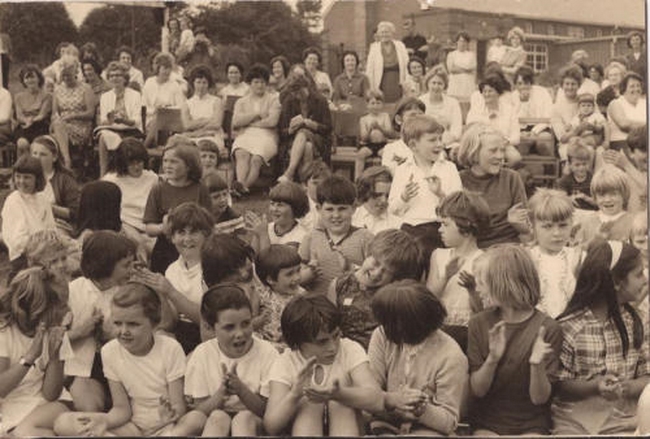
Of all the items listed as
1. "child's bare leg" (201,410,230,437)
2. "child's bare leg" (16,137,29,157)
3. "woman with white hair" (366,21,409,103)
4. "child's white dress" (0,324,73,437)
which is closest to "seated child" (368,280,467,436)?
"child's bare leg" (201,410,230,437)

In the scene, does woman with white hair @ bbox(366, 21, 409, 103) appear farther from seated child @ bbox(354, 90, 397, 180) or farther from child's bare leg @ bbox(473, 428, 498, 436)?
child's bare leg @ bbox(473, 428, 498, 436)

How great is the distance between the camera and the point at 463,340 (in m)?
3.66

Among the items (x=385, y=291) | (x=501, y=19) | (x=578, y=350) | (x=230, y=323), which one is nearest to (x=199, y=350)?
(x=230, y=323)

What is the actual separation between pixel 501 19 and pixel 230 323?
1.59 meters

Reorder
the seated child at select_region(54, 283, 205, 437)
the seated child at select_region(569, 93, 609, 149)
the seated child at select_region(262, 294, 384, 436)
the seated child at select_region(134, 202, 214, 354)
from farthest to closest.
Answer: the seated child at select_region(569, 93, 609, 149) < the seated child at select_region(134, 202, 214, 354) < the seated child at select_region(54, 283, 205, 437) < the seated child at select_region(262, 294, 384, 436)

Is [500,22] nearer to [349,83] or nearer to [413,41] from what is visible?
[413,41]

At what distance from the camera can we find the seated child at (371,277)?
3.68m

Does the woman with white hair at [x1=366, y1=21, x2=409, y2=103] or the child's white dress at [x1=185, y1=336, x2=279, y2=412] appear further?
the woman with white hair at [x1=366, y1=21, x2=409, y2=103]

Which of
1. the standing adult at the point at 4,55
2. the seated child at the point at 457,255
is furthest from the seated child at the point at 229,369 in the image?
the standing adult at the point at 4,55

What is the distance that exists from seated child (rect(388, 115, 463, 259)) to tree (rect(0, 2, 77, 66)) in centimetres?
140

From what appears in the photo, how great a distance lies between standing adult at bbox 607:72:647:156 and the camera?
3.78 meters

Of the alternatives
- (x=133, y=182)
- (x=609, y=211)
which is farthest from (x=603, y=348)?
(x=133, y=182)

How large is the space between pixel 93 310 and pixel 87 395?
1.07ft

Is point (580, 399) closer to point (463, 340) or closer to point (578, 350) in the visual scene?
point (578, 350)
